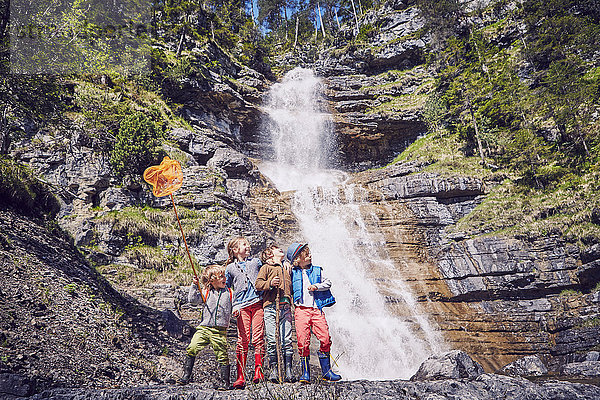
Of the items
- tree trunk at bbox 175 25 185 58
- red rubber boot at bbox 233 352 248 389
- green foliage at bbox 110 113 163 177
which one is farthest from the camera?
tree trunk at bbox 175 25 185 58

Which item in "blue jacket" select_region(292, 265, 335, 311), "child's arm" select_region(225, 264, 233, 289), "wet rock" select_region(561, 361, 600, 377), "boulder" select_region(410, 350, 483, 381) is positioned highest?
"child's arm" select_region(225, 264, 233, 289)

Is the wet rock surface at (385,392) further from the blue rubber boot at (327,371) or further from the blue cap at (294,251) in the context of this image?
the blue cap at (294,251)

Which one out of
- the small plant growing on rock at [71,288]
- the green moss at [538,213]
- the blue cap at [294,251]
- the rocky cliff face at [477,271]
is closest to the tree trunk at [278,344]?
the blue cap at [294,251]

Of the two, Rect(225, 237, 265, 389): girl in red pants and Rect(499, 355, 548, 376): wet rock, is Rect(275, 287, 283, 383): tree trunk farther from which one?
Rect(499, 355, 548, 376): wet rock

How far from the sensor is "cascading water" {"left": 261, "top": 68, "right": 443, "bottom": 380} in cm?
1416

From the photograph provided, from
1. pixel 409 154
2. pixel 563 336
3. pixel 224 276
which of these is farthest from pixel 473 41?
pixel 224 276

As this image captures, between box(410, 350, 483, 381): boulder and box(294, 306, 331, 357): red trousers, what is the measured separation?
13.1 feet

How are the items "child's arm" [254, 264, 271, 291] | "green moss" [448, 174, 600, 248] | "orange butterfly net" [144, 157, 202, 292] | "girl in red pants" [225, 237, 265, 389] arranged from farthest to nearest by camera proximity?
"green moss" [448, 174, 600, 248] < "orange butterfly net" [144, 157, 202, 292] < "girl in red pants" [225, 237, 265, 389] < "child's arm" [254, 264, 271, 291]

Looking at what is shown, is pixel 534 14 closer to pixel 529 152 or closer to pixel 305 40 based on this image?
pixel 529 152

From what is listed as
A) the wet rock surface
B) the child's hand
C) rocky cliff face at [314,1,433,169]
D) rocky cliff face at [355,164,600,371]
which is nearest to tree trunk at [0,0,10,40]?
the wet rock surface

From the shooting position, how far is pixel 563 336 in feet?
47.0

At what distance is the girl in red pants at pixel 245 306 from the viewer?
4879 millimetres

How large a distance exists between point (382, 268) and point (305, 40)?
42.0 metres

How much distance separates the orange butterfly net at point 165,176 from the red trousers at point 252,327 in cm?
343
